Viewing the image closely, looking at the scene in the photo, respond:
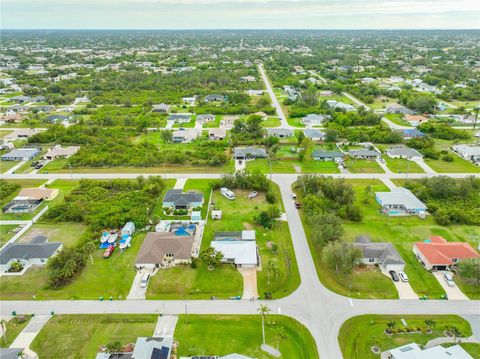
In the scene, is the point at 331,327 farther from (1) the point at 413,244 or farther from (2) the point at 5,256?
(2) the point at 5,256

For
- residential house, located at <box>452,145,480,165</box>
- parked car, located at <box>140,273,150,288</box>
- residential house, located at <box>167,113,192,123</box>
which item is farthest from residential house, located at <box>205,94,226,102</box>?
parked car, located at <box>140,273,150,288</box>

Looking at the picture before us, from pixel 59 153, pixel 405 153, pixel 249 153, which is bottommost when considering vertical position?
pixel 405 153

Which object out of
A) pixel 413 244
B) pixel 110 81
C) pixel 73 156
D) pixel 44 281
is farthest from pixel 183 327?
pixel 110 81

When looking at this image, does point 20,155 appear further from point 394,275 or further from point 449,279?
point 449,279

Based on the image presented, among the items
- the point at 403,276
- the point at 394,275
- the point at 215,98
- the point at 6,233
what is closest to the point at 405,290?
the point at 403,276

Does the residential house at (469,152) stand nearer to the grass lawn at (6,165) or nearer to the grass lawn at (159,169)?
the grass lawn at (159,169)

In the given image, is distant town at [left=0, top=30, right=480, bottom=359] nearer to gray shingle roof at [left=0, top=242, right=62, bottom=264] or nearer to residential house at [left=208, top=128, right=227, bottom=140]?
gray shingle roof at [left=0, top=242, right=62, bottom=264]

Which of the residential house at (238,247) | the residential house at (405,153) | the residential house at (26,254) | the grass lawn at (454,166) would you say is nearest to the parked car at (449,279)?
the residential house at (238,247)
